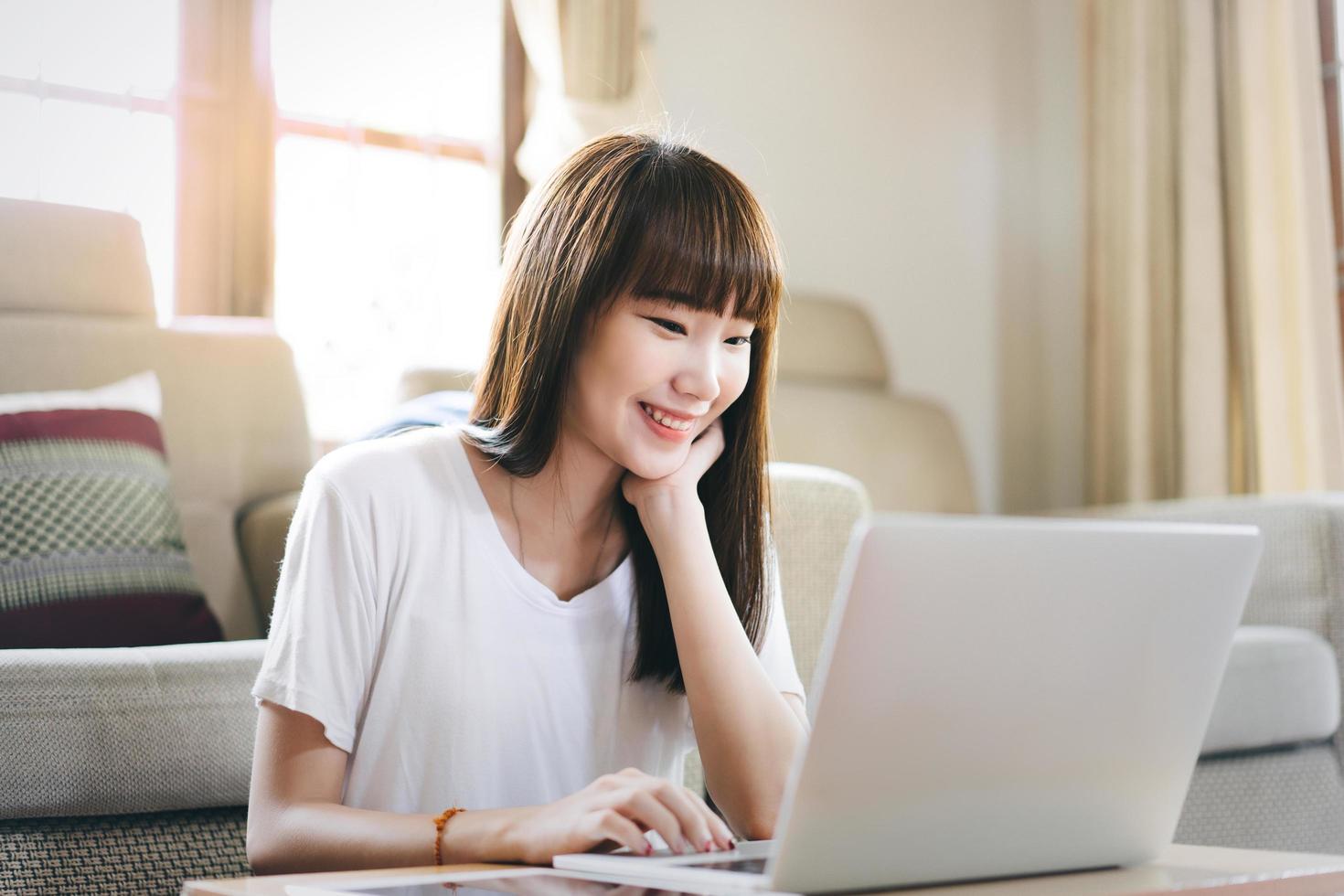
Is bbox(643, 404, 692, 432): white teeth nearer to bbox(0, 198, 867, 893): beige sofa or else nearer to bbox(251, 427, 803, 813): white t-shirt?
bbox(251, 427, 803, 813): white t-shirt

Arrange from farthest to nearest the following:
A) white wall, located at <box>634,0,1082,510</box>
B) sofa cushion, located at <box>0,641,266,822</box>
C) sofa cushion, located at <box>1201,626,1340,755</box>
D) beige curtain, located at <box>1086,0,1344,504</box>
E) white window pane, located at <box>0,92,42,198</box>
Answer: white wall, located at <box>634,0,1082,510</box> < beige curtain, located at <box>1086,0,1344,504</box> < white window pane, located at <box>0,92,42,198</box> < sofa cushion, located at <box>1201,626,1340,755</box> < sofa cushion, located at <box>0,641,266,822</box>

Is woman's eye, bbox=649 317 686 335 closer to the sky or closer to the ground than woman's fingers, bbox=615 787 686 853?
closer to the sky

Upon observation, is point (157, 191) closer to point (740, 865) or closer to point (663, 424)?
point (663, 424)

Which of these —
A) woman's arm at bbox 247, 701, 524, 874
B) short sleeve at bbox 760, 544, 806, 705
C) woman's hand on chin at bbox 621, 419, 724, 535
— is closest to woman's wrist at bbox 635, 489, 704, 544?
woman's hand on chin at bbox 621, 419, 724, 535

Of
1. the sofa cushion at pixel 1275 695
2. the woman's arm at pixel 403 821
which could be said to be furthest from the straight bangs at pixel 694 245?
the sofa cushion at pixel 1275 695

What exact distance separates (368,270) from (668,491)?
6.20ft

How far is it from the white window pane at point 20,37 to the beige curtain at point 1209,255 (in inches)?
96.3

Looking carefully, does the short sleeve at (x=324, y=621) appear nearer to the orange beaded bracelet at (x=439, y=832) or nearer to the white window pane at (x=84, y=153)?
the orange beaded bracelet at (x=439, y=832)

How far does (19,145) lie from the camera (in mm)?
2441

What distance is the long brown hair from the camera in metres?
0.93

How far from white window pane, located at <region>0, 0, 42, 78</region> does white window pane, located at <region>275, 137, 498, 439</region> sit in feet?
1.56

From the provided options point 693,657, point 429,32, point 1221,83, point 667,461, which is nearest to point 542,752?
point 693,657

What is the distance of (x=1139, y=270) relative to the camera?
3.14 meters

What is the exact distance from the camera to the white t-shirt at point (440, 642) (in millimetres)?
878
